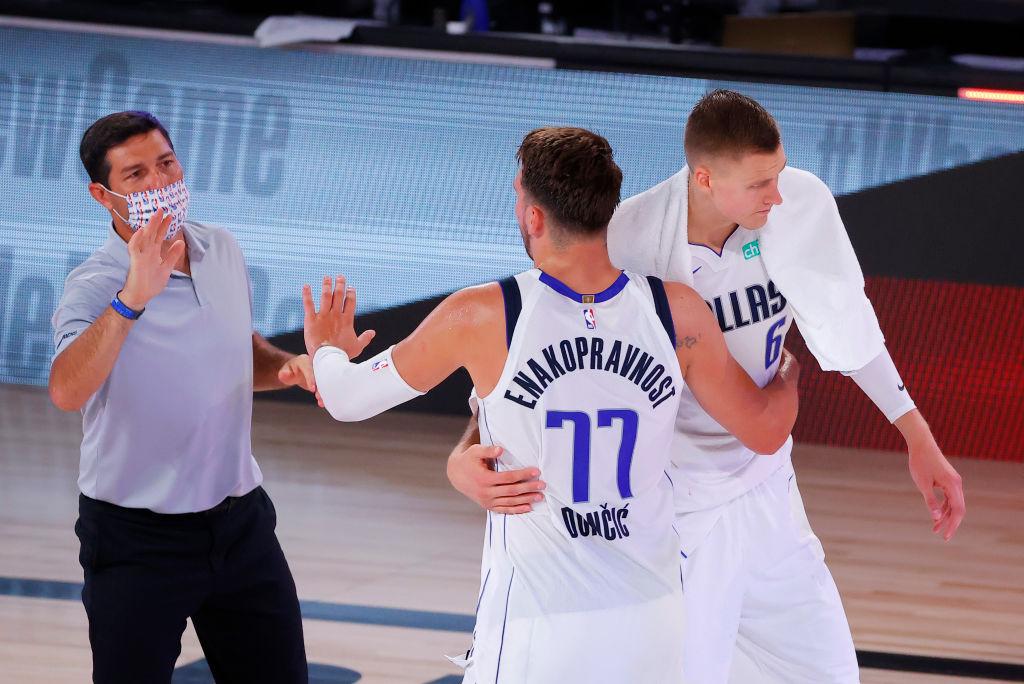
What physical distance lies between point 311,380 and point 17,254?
560 centimetres

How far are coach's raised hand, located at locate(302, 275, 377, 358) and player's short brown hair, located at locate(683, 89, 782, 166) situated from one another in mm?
874

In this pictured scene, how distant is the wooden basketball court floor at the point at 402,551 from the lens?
498cm

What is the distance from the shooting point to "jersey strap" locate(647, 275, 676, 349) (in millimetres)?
2770

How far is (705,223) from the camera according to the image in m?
3.29

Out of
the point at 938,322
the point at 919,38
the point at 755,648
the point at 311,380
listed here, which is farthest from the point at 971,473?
the point at 311,380

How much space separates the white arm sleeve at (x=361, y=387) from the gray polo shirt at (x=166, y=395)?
0.47m

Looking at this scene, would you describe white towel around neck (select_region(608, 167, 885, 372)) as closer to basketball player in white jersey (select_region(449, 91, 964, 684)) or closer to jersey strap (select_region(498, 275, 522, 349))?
basketball player in white jersey (select_region(449, 91, 964, 684))

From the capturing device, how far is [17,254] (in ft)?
27.0

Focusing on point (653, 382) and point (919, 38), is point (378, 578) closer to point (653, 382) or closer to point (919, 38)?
point (653, 382)

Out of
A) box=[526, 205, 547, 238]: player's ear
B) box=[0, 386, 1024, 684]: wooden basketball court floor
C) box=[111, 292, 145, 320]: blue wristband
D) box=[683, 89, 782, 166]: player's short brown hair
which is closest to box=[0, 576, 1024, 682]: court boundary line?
box=[0, 386, 1024, 684]: wooden basketball court floor

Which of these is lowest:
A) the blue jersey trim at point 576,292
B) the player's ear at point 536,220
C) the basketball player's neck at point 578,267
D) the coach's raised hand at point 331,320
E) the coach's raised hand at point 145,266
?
the coach's raised hand at point 331,320

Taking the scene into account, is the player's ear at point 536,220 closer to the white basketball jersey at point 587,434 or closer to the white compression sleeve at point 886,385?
the white basketball jersey at point 587,434

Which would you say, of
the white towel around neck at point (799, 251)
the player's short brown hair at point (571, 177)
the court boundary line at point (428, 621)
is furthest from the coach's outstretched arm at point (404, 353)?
the court boundary line at point (428, 621)

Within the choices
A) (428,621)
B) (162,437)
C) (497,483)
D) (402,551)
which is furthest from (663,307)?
(402,551)
